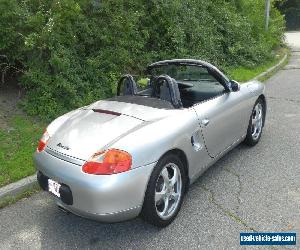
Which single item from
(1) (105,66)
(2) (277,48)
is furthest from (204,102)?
(2) (277,48)

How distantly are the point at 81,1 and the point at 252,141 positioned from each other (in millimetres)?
3844

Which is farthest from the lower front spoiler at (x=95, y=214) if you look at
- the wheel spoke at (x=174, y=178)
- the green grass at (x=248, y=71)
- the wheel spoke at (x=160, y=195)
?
the green grass at (x=248, y=71)

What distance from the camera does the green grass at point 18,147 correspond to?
4.20 metres

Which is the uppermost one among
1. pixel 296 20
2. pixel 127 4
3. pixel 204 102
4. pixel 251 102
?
pixel 127 4

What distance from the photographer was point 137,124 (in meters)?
3.29

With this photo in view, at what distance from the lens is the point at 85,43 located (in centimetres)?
693

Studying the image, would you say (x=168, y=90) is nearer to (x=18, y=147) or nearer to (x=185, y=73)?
(x=185, y=73)

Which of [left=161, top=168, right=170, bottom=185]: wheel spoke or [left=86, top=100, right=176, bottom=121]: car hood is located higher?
[left=86, top=100, right=176, bottom=121]: car hood

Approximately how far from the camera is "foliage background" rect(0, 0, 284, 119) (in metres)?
5.63

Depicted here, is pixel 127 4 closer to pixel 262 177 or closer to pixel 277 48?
pixel 262 177

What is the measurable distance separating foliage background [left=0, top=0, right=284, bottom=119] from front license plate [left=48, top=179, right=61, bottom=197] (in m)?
2.61

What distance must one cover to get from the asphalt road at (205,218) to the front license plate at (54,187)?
0.44 m

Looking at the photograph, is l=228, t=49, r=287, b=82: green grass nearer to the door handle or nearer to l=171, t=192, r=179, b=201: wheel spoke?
the door handle

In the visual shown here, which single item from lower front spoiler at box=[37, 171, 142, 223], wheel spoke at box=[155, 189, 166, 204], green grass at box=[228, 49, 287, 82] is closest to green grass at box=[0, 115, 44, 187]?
lower front spoiler at box=[37, 171, 142, 223]
